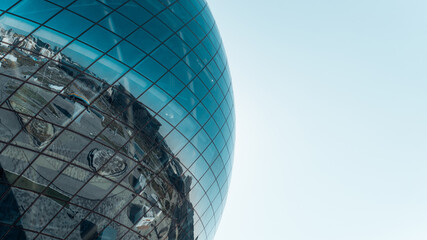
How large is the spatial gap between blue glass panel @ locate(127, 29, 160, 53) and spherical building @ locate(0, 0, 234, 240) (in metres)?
0.05

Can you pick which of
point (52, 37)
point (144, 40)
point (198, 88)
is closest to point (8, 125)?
point (52, 37)

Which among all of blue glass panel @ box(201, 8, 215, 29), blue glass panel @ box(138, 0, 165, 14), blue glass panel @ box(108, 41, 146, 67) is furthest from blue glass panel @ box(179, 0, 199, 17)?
blue glass panel @ box(108, 41, 146, 67)

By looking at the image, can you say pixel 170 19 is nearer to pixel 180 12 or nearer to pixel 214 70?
pixel 180 12

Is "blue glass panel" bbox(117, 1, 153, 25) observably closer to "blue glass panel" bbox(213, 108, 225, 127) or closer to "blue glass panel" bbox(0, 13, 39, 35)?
"blue glass panel" bbox(0, 13, 39, 35)

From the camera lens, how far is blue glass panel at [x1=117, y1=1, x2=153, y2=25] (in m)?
19.2

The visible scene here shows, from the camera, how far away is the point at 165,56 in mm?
19828

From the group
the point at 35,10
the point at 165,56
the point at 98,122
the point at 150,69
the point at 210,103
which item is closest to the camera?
the point at 98,122

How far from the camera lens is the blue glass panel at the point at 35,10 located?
16.2 meters

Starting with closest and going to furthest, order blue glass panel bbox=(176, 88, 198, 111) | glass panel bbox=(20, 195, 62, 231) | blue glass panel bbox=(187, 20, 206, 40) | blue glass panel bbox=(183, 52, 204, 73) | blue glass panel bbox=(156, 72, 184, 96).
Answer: glass panel bbox=(20, 195, 62, 231) → blue glass panel bbox=(156, 72, 184, 96) → blue glass panel bbox=(176, 88, 198, 111) → blue glass panel bbox=(183, 52, 204, 73) → blue glass panel bbox=(187, 20, 206, 40)

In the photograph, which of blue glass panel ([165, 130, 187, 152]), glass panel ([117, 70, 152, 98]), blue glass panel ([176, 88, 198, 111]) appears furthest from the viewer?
blue glass panel ([176, 88, 198, 111])

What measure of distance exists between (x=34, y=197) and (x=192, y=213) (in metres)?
8.83

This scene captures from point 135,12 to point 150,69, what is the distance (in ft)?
10.5

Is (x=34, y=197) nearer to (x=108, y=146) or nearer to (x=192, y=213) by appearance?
(x=108, y=146)

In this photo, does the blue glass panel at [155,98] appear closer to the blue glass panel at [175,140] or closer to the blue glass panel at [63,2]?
the blue glass panel at [175,140]
